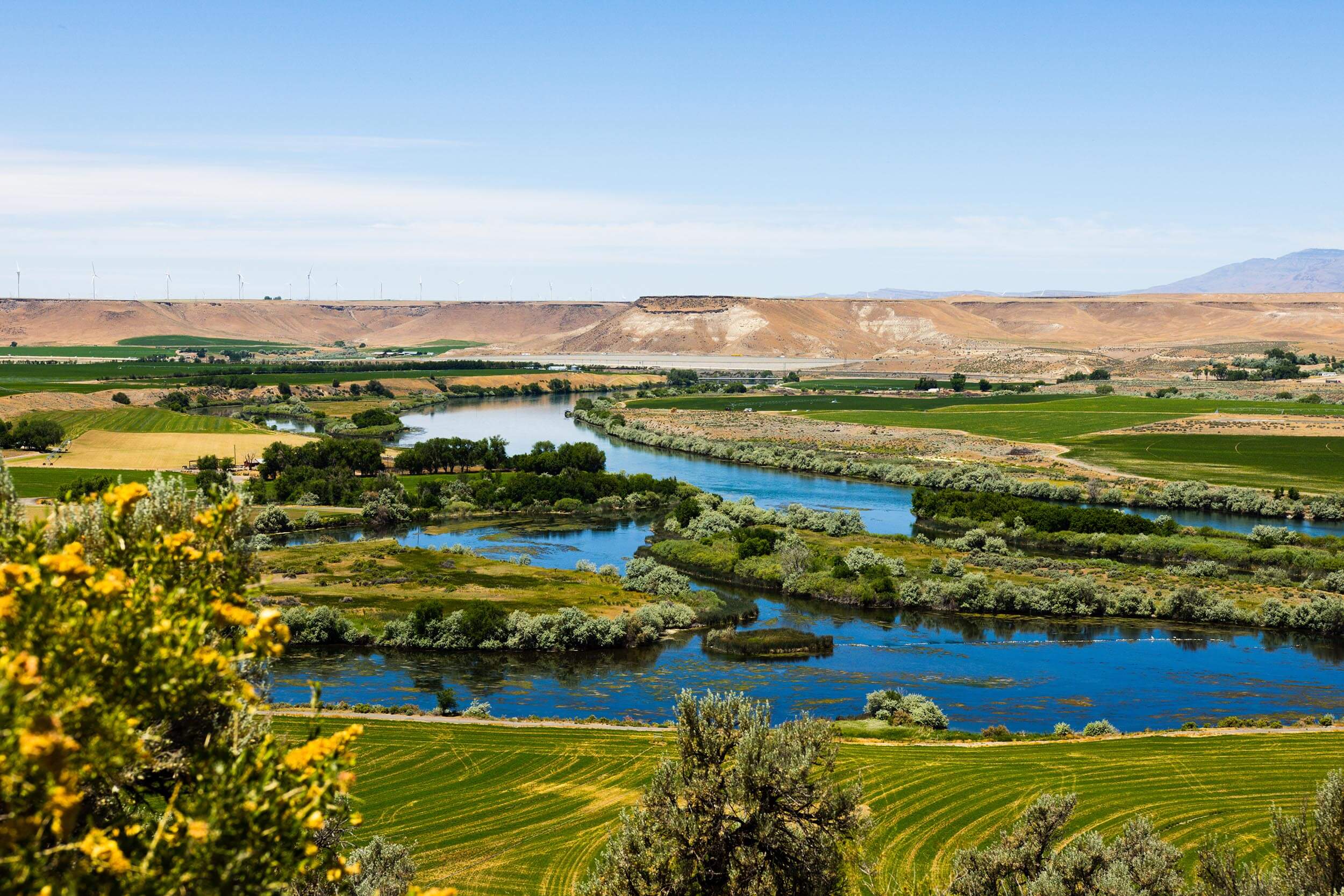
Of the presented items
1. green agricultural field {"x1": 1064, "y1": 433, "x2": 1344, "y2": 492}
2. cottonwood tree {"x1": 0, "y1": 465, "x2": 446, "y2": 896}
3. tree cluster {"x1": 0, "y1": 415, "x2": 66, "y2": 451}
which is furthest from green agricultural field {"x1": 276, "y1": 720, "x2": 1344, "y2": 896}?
tree cluster {"x1": 0, "y1": 415, "x2": 66, "y2": 451}

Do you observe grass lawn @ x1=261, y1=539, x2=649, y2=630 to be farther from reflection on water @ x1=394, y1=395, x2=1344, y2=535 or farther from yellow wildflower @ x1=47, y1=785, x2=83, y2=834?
yellow wildflower @ x1=47, y1=785, x2=83, y2=834

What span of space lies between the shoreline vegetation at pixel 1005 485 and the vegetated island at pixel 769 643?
Result: 37.4 m

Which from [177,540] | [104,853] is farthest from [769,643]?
[104,853]

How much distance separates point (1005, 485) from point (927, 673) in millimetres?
40440

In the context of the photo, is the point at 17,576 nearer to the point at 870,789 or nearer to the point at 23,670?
the point at 23,670

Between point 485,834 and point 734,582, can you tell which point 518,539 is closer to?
point 734,582

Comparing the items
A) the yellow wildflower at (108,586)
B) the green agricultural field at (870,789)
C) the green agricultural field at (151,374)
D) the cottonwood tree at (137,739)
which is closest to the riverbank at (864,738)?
the green agricultural field at (870,789)

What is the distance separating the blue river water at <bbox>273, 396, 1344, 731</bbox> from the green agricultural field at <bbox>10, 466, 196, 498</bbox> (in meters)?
32.5

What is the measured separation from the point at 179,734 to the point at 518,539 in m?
57.2

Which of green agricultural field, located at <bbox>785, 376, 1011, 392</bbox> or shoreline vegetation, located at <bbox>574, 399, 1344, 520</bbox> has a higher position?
green agricultural field, located at <bbox>785, 376, 1011, 392</bbox>

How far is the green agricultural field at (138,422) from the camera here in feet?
325

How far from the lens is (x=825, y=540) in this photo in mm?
61438

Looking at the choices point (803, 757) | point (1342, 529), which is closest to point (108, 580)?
point (803, 757)

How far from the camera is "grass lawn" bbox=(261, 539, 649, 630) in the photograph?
4753cm
